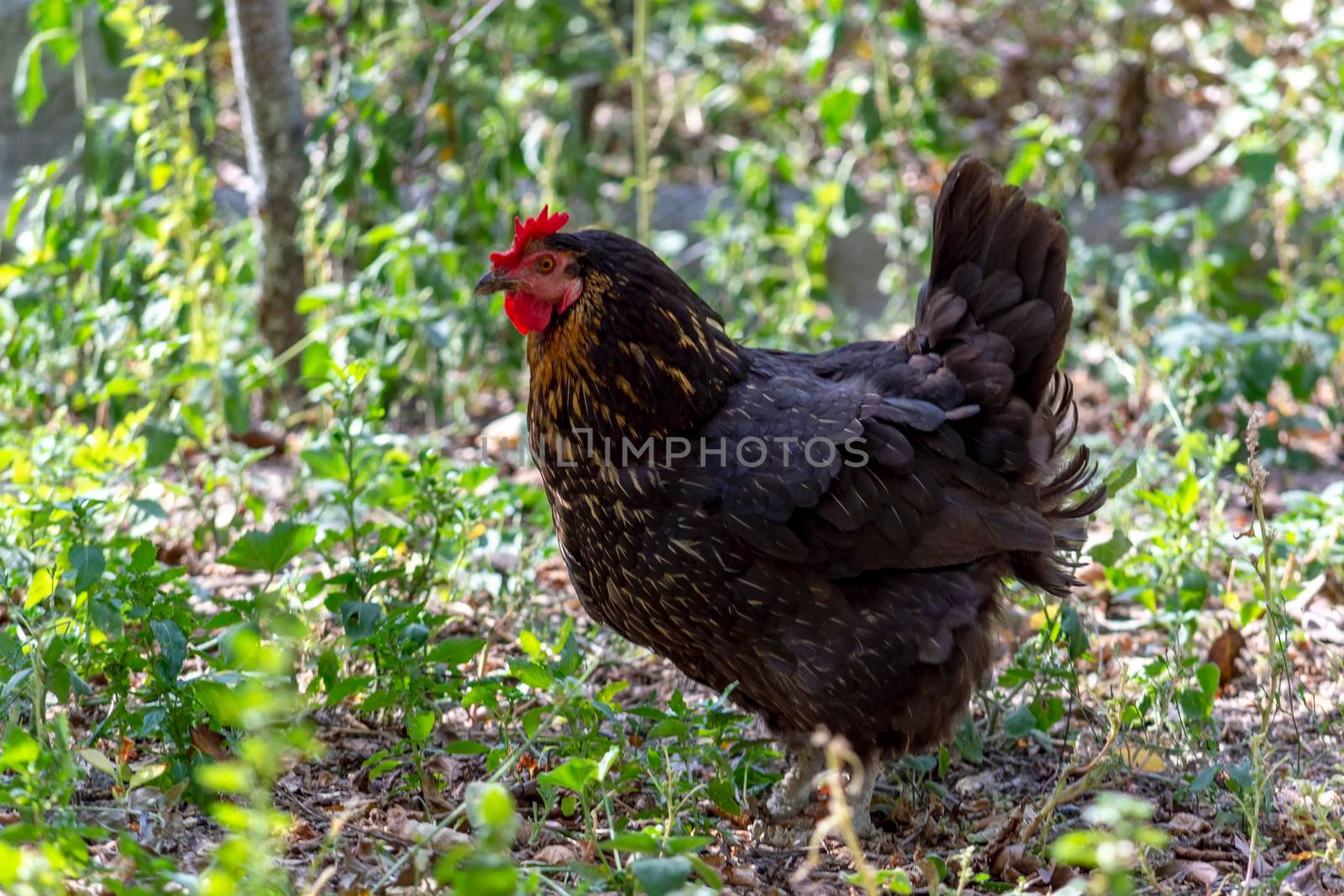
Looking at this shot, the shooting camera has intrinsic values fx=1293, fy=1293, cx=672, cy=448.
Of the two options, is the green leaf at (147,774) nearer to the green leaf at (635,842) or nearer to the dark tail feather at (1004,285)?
the green leaf at (635,842)

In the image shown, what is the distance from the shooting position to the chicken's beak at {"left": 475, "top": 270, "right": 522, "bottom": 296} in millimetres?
3135

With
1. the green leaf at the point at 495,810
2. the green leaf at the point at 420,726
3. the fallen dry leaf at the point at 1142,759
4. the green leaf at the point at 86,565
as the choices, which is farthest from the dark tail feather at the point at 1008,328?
the green leaf at the point at 86,565

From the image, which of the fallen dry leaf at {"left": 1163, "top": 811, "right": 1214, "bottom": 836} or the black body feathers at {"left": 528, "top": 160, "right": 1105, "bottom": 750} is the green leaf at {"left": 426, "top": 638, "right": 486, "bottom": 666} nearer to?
the black body feathers at {"left": 528, "top": 160, "right": 1105, "bottom": 750}

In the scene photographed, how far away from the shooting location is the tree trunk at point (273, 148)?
489cm

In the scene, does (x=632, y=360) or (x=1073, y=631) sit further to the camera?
(x=1073, y=631)

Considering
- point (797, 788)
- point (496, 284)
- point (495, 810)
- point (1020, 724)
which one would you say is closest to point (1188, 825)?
point (1020, 724)

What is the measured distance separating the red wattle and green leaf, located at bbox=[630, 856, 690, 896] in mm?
1539

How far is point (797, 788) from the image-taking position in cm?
323

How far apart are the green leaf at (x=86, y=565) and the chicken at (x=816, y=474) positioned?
1.03 meters

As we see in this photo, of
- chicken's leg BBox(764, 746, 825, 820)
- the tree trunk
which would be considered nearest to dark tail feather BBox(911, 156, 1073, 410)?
chicken's leg BBox(764, 746, 825, 820)

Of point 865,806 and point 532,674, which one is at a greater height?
point 532,674

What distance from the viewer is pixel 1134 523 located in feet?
14.1

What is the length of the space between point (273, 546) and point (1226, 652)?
2.61m

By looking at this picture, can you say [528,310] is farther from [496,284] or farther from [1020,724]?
[1020,724]
